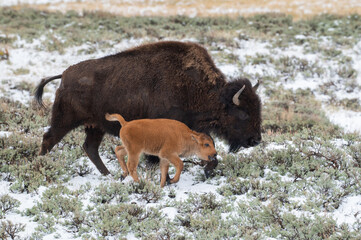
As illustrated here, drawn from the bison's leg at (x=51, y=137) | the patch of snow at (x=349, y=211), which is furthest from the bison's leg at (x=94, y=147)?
the patch of snow at (x=349, y=211)

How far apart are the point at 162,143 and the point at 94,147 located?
169 cm

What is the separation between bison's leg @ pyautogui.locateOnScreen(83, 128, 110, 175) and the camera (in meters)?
6.07

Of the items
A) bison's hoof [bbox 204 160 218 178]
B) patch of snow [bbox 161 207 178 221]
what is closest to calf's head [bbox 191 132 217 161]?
bison's hoof [bbox 204 160 218 178]

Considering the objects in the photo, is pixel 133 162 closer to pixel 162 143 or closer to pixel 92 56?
pixel 162 143

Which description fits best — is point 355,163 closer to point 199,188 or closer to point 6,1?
point 199,188

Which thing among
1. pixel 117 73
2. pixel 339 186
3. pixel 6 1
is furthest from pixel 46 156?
pixel 6 1

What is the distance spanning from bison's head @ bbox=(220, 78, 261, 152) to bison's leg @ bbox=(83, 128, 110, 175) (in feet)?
6.10

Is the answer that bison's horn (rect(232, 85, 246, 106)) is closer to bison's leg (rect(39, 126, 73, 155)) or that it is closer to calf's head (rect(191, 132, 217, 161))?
calf's head (rect(191, 132, 217, 161))

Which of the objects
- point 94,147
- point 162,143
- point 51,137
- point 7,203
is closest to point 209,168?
point 162,143

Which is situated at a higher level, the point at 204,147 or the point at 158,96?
the point at 158,96

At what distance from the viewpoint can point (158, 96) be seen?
5824mm

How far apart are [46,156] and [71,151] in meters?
0.64

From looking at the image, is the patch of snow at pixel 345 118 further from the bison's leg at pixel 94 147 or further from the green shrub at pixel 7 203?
the green shrub at pixel 7 203

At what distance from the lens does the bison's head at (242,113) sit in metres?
5.76
